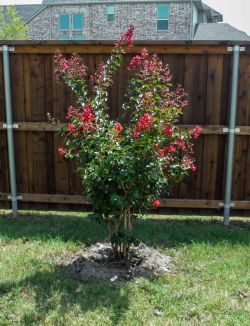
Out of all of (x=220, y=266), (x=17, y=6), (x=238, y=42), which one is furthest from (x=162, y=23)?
(x=220, y=266)

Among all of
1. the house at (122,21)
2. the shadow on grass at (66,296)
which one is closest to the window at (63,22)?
the house at (122,21)

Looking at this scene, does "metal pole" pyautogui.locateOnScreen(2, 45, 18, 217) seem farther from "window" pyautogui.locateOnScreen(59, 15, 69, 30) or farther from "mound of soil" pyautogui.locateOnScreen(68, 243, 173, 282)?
"window" pyautogui.locateOnScreen(59, 15, 69, 30)

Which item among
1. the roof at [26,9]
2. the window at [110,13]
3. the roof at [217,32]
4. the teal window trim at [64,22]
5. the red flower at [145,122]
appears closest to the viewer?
the red flower at [145,122]

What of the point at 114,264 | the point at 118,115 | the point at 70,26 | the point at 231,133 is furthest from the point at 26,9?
the point at 114,264

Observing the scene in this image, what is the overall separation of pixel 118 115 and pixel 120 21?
83.9ft

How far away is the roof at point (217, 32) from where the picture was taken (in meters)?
29.4

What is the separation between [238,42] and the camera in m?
4.66

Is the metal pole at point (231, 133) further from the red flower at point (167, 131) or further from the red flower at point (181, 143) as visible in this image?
the red flower at point (167, 131)

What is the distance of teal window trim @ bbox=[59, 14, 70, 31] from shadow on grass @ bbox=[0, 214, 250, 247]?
26481mm

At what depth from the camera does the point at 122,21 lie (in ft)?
94.7

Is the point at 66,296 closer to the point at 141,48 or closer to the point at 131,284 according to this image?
the point at 131,284

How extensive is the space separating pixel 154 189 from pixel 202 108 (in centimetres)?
173

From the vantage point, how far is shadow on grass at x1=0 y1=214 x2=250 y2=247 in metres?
4.39

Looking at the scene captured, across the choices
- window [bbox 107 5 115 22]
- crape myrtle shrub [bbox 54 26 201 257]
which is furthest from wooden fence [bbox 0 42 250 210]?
window [bbox 107 5 115 22]
